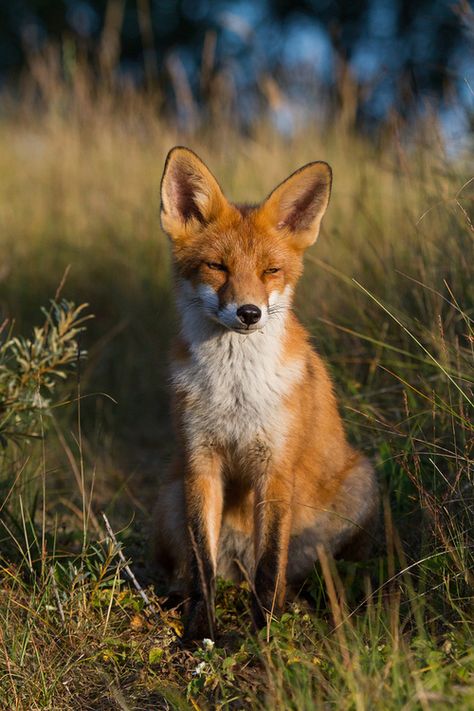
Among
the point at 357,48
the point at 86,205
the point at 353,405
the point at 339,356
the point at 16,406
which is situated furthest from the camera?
the point at 357,48

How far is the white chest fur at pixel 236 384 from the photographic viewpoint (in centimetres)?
322

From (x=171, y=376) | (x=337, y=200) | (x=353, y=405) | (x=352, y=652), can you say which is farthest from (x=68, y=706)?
(x=337, y=200)

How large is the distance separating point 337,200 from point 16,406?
12.6 feet

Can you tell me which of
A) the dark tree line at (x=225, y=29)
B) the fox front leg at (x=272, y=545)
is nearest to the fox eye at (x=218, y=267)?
the fox front leg at (x=272, y=545)

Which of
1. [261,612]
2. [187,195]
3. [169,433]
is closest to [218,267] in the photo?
[187,195]

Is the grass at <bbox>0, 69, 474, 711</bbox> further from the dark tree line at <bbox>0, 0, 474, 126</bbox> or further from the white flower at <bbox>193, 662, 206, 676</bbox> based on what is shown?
the dark tree line at <bbox>0, 0, 474, 126</bbox>

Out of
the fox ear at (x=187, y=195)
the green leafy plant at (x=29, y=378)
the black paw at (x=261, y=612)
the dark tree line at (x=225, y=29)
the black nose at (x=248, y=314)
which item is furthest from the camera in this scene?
the dark tree line at (x=225, y=29)

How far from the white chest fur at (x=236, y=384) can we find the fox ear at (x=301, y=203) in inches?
16.4

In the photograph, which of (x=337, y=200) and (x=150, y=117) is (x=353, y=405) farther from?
(x=150, y=117)

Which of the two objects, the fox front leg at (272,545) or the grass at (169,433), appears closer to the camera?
the grass at (169,433)

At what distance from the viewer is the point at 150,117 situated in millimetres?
8266

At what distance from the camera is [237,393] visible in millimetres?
3238

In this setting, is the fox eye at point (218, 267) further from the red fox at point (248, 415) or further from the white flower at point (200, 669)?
the white flower at point (200, 669)

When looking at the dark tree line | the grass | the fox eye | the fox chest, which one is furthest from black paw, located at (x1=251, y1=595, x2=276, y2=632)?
the dark tree line
